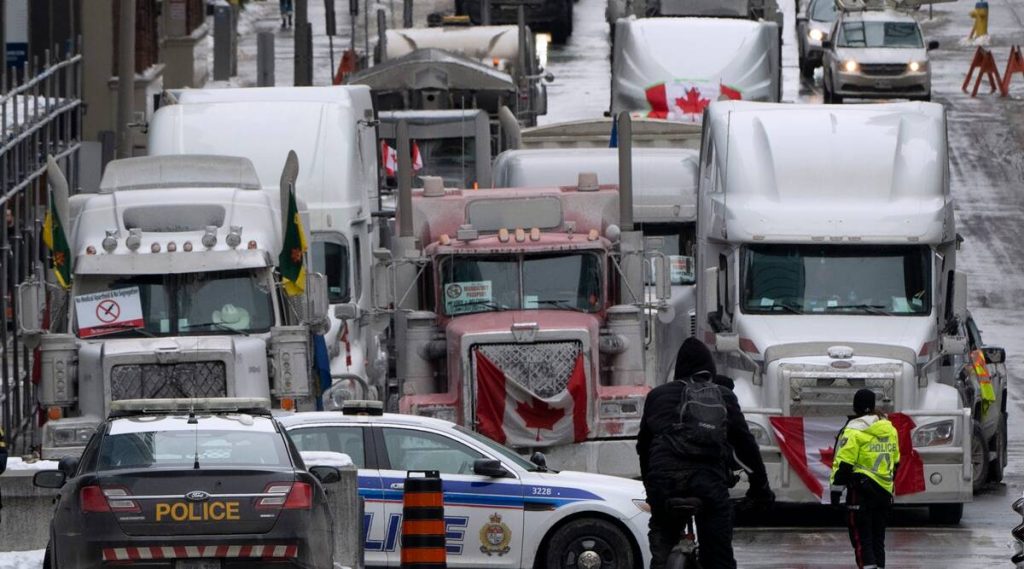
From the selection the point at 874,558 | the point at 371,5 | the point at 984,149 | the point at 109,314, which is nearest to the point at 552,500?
the point at 874,558

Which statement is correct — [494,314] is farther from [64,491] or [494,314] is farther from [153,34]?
[153,34]

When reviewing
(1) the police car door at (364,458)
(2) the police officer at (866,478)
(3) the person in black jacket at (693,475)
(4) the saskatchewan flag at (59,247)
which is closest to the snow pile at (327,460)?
(1) the police car door at (364,458)

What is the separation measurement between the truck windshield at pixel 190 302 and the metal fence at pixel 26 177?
302 cm

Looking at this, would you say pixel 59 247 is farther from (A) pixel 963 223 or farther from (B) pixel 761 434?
(A) pixel 963 223

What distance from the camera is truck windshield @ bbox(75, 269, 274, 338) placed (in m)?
20.3

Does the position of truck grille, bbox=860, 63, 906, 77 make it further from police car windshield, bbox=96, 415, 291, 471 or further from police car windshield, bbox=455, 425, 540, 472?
police car windshield, bbox=96, 415, 291, 471

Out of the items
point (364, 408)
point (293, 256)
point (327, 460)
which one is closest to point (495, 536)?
point (364, 408)

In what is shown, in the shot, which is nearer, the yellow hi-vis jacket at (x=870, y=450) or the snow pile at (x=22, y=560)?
the snow pile at (x=22, y=560)

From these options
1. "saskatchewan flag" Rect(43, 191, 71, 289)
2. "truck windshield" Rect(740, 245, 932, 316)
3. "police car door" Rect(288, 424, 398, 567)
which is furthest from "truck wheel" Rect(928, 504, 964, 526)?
"saskatchewan flag" Rect(43, 191, 71, 289)

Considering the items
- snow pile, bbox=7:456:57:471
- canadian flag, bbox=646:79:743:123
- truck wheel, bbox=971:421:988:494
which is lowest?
truck wheel, bbox=971:421:988:494

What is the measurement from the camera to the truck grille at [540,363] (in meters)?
20.4

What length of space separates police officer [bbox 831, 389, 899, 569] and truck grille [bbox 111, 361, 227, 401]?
596 cm

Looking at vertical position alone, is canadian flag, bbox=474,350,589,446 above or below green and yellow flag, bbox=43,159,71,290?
below

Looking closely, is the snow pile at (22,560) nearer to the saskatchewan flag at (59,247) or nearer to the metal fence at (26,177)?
the saskatchewan flag at (59,247)
